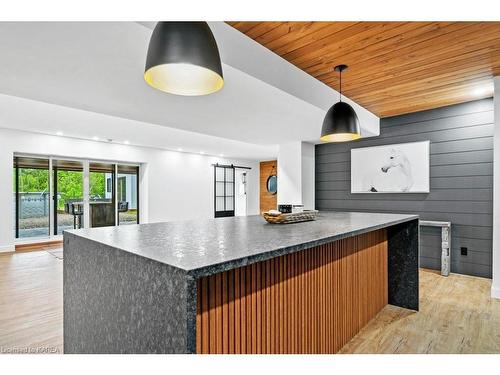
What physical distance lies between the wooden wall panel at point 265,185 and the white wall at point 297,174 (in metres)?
3.94

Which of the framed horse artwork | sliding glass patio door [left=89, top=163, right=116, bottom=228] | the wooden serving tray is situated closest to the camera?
the wooden serving tray

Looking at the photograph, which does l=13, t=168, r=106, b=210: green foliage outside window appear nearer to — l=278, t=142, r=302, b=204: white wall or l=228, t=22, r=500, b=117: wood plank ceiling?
l=278, t=142, r=302, b=204: white wall

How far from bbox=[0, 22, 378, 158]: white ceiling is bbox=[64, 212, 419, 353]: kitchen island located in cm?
127

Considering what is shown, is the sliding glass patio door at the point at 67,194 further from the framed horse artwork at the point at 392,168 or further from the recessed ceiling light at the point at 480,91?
the recessed ceiling light at the point at 480,91

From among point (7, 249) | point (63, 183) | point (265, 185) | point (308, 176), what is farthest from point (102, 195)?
point (265, 185)

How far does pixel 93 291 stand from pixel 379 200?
15.0 ft

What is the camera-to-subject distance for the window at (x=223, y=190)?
909cm

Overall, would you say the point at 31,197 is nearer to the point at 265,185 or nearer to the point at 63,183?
the point at 63,183

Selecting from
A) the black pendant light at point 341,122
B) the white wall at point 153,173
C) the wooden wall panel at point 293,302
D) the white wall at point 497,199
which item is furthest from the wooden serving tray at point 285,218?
the white wall at point 153,173

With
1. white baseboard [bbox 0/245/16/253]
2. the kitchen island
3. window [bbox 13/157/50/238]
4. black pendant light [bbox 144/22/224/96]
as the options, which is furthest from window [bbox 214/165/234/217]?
black pendant light [bbox 144/22/224/96]

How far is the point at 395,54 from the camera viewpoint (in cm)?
267

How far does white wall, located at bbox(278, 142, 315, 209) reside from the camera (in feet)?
17.7
